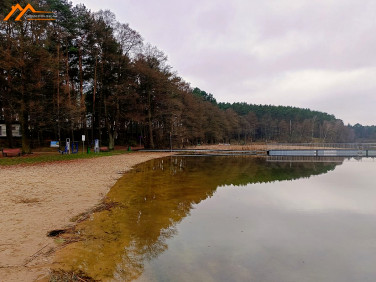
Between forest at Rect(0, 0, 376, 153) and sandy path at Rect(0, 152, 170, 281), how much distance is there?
1308cm

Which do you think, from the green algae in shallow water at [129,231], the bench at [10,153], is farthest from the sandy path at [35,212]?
the bench at [10,153]

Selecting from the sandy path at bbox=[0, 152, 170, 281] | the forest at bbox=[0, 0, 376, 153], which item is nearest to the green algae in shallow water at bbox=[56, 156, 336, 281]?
the sandy path at bbox=[0, 152, 170, 281]

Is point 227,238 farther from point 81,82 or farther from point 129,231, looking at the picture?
point 81,82

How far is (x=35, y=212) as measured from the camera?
6957 millimetres

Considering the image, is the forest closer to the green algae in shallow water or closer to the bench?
the bench

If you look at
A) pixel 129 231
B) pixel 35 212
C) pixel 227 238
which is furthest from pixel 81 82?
pixel 227 238

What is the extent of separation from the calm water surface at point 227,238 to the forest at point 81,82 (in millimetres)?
18037

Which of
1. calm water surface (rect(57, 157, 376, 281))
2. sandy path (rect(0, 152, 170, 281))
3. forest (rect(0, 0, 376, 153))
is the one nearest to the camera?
sandy path (rect(0, 152, 170, 281))

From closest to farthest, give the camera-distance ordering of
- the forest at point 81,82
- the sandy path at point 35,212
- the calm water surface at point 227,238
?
the sandy path at point 35,212 < the calm water surface at point 227,238 < the forest at point 81,82

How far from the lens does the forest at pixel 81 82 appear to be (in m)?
21.7

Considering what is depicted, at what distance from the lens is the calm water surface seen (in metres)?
4.28

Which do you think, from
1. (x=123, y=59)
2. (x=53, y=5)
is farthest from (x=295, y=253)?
(x=53, y=5)

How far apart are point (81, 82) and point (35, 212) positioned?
28.2 metres

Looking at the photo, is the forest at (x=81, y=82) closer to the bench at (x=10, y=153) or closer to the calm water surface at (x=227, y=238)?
the bench at (x=10, y=153)
